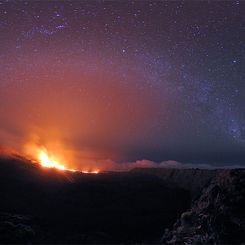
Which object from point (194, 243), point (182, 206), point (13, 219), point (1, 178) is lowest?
point (194, 243)

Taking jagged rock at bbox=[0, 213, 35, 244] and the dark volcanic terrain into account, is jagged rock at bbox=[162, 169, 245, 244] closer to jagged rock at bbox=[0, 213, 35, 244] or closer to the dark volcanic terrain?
the dark volcanic terrain

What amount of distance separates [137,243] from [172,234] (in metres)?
7.16

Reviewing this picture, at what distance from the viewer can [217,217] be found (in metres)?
76.9

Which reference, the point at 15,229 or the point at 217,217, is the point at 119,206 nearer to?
the point at 15,229

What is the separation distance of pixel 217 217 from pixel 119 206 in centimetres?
3148

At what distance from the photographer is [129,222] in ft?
312

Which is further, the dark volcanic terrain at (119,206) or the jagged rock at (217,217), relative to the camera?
the dark volcanic terrain at (119,206)

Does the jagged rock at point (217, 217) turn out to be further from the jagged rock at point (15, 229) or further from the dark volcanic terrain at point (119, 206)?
the jagged rock at point (15, 229)

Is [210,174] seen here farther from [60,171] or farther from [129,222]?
[60,171]

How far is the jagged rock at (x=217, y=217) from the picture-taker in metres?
71.8

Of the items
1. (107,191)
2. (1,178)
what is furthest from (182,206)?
(1,178)

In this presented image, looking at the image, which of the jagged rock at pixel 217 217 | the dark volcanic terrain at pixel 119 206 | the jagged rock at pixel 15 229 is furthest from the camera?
the dark volcanic terrain at pixel 119 206

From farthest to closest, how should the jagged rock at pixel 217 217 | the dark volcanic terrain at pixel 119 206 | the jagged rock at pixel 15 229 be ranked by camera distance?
the dark volcanic terrain at pixel 119 206 → the jagged rock at pixel 15 229 → the jagged rock at pixel 217 217

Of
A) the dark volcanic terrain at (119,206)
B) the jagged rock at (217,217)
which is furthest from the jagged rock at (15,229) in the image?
the jagged rock at (217,217)
